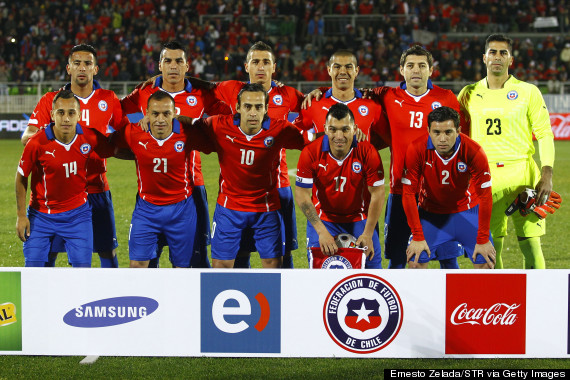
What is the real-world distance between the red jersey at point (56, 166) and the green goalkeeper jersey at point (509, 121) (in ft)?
8.73

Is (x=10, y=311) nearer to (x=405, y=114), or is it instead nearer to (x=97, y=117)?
(x=97, y=117)

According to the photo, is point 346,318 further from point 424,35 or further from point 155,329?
point 424,35

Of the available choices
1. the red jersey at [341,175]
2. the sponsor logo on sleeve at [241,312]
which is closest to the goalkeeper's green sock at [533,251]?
the red jersey at [341,175]

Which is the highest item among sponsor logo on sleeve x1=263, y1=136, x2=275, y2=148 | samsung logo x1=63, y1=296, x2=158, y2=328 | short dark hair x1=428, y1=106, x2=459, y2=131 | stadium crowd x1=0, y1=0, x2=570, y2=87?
stadium crowd x1=0, y1=0, x2=570, y2=87

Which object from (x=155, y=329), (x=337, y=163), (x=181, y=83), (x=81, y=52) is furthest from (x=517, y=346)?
(x=81, y=52)

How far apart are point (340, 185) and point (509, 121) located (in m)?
1.36

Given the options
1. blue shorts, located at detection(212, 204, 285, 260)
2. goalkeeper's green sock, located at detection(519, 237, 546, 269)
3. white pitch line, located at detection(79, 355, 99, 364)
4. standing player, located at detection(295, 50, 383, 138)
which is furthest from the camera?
goalkeeper's green sock, located at detection(519, 237, 546, 269)

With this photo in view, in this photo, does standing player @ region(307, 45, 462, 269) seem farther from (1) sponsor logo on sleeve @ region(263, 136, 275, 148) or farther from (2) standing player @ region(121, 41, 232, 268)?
(2) standing player @ region(121, 41, 232, 268)

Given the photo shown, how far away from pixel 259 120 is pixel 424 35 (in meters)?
21.0

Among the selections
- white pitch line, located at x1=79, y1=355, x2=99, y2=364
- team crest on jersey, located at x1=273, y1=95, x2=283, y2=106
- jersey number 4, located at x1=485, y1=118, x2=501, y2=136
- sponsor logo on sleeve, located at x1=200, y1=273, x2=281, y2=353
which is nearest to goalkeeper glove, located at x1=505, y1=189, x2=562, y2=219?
jersey number 4, located at x1=485, y1=118, x2=501, y2=136

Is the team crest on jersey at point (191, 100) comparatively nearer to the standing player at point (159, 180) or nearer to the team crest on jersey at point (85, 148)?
the standing player at point (159, 180)

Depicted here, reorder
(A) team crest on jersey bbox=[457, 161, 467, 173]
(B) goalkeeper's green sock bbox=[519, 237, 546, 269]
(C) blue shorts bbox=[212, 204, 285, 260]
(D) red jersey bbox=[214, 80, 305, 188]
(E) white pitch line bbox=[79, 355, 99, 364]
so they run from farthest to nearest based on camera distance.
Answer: (D) red jersey bbox=[214, 80, 305, 188]
(B) goalkeeper's green sock bbox=[519, 237, 546, 269]
(C) blue shorts bbox=[212, 204, 285, 260]
(A) team crest on jersey bbox=[457, 161, 467, 173]
(E) white pitch line bbox=[79, 355, 99, 364]

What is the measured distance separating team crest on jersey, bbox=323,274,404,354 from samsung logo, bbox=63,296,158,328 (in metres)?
0.99

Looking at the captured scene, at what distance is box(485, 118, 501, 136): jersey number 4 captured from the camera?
5070 millimetres
